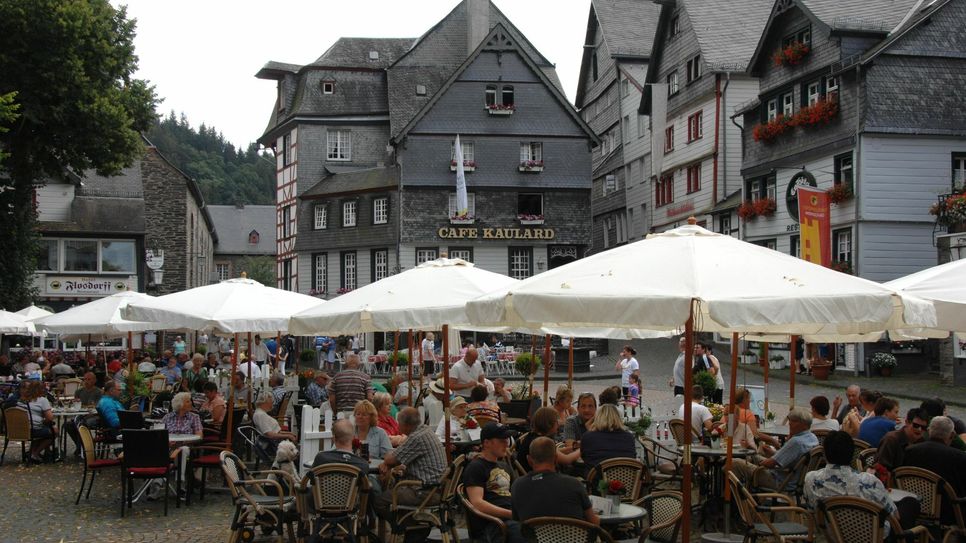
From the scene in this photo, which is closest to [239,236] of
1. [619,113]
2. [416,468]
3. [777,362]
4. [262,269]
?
[262,269]

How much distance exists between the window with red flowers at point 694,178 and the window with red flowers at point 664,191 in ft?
6.49

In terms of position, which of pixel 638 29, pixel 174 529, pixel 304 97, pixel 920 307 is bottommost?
pixel 174 529

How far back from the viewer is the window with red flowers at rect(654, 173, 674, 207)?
4997 cm

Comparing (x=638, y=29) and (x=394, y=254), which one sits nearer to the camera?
(x=394, y=254)

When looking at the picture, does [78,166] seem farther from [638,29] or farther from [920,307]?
[638,29]

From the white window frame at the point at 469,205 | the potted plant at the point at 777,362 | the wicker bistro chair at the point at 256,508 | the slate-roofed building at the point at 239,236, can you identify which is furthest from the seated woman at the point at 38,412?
the slate-roofed building at the point at 239,236

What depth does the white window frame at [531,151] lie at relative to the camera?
5103 cm

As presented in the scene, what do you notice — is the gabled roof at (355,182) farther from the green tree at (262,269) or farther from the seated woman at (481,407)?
the seated woman at (481,407)

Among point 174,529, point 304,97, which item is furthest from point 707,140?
point 174,529

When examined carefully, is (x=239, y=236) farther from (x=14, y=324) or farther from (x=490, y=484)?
(x=490, y=484)

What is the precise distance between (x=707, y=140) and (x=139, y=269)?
2631cm

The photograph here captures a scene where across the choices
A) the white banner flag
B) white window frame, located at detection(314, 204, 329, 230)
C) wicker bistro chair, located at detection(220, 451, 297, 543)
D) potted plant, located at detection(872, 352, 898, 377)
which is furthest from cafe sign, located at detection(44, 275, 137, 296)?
wicker bistro chair, located at detection(220, 451, 297, 543)

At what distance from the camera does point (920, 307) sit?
8219 millimetres

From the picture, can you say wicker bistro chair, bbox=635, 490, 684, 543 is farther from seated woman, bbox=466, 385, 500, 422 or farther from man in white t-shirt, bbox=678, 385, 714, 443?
seated woman, bbox=466, 385, 500, 422
